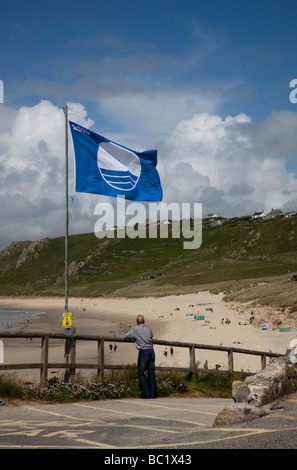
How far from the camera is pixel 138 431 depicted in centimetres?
704

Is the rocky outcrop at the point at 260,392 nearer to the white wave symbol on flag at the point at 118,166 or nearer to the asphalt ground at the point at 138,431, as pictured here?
the asphalt ground at the point at 138,431

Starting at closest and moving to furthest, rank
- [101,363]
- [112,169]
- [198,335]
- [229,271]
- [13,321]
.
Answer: [101,363]
[112,169]
[198,335]
[13,321]
[229,271]

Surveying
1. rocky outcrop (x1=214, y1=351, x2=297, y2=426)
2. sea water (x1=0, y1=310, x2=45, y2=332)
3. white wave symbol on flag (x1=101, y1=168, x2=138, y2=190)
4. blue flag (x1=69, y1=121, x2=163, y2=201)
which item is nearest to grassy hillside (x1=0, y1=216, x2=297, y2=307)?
sea water (x1=0, y1=310, x2=45, y2=332)

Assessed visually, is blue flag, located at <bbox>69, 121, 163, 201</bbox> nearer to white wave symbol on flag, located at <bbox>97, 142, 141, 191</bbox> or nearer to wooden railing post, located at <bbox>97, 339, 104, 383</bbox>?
white wave symbol on flag, located at <bbox>97, 142, 141, 191</bbox>

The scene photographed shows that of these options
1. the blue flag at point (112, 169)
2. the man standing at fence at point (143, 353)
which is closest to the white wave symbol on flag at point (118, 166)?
the blue flag at point (112, 169)

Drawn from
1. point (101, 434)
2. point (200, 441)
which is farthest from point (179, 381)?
point (200, 441)

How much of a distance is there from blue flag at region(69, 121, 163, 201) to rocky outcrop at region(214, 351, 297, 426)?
7522 millimetres

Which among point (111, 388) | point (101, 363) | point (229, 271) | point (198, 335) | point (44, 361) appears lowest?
point (198, 335)

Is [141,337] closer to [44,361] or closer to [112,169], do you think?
[44,361]

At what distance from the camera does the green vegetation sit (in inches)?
420

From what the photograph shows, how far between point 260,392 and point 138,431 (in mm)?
1894

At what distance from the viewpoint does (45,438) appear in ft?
21.4

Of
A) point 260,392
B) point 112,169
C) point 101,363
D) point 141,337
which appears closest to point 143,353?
point 141,337
